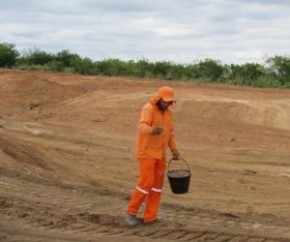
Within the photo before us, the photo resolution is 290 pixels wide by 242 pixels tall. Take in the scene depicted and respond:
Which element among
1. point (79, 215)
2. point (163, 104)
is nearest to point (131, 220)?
point (79, 215)

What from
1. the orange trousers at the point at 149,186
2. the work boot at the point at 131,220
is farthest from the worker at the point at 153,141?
the work boot at the point at 131,220

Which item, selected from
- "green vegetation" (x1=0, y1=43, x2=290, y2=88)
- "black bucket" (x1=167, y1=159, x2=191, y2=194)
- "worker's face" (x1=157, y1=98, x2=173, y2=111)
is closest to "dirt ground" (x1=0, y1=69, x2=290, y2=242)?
"black bucket" (x1=167, y1=159, x2=191, y2=194)

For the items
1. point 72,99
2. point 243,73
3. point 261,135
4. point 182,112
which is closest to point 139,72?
point 243,73

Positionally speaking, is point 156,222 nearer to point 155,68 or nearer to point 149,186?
point 149,186

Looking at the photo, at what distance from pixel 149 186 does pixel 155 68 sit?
37363 millimetres

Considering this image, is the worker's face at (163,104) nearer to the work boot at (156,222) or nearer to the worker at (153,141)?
the worker at (153,141)

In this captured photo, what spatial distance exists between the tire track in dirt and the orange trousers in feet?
0.78

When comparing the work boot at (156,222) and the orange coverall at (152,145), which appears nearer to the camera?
the orange coverall at (152,145)

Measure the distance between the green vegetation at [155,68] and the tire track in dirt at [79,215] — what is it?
27549mm

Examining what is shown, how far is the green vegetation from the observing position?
44.2 meters

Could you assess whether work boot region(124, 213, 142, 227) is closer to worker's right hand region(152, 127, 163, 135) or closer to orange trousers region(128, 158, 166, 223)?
orange trousers region(128, 158, 166, 223)

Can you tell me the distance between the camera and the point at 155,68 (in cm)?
4772

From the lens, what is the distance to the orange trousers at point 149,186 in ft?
34.4

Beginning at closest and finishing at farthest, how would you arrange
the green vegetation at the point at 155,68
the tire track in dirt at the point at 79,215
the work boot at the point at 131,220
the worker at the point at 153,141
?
the worker at the point at 153,141, the tire track in dirt at the point at 79,215, the work boot at the point at 131,220, the green vegetation at the point at 155,68
